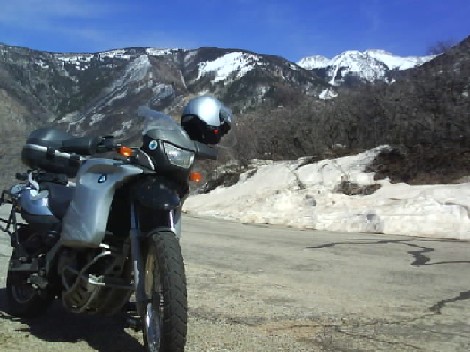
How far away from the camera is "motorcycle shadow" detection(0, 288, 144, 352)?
418 cm

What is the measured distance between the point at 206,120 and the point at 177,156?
41 centimetres

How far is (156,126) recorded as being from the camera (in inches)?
151

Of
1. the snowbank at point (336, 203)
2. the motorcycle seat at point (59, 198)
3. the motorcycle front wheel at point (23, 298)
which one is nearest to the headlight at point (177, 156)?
the motorcycle seat at point (59, 198)

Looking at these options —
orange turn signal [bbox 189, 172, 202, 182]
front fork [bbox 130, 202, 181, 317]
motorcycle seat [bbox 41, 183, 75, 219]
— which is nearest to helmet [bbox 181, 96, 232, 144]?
orange turn signal [bbox 189, 172, 202, 182]

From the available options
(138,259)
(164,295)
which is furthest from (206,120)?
(164,295)

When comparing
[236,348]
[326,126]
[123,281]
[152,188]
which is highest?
[326,126]

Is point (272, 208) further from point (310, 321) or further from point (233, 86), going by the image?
point (233, 86)

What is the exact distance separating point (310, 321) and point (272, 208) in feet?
38.0

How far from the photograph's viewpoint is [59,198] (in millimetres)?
4648

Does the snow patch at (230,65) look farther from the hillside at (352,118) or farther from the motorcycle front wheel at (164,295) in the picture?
the motorcycle front wheel at (164,295)

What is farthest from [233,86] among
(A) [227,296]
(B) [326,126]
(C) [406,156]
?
(A) [227,296]

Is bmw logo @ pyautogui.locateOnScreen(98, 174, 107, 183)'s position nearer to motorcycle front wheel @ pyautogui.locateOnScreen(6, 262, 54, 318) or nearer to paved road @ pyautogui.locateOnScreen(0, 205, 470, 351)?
paved road @ pyautogui.locateOnScreen(0, 205, 470, 351)

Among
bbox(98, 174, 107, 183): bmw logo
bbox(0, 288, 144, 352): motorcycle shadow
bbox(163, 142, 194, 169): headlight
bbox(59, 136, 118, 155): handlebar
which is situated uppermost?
bbox(59, 136, 118, 155): handlebar

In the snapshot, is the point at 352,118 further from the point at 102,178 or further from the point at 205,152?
the point at 102,178
